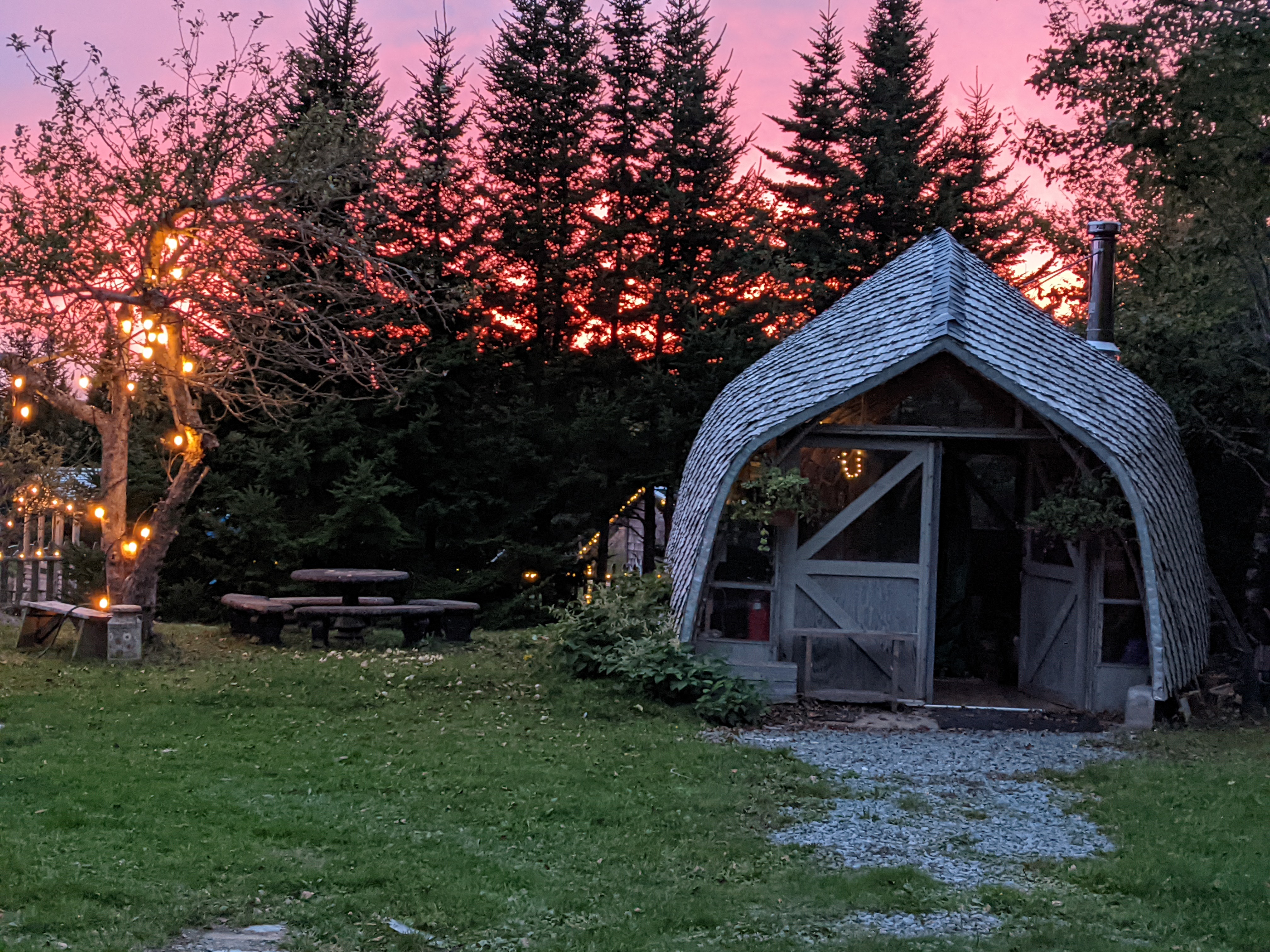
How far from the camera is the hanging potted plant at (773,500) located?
33.4 feet

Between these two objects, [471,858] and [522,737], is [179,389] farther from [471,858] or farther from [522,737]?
[471,858]

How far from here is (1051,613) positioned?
37.0ft

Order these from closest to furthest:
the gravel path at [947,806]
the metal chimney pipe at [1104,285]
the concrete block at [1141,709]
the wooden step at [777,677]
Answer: the gravel path at [947,806] → the concrete block at [1141,709] → the wooden step at [777,677] → the metal chimney pipe at [1104,285]

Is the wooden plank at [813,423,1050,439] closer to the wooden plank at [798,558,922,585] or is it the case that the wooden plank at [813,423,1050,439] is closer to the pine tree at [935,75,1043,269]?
the wooden plank at [798,558,922,585]

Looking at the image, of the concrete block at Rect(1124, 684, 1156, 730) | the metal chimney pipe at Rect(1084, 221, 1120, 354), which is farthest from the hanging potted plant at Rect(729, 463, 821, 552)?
the metal chimney pipe at Rect(1084, 221, 1120, 354)

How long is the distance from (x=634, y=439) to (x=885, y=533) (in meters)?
9.53

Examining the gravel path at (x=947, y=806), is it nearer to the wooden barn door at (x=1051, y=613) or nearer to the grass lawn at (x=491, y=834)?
the grass lawn at (x=491, y=834)

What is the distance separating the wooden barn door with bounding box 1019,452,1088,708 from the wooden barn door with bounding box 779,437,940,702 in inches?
52.0

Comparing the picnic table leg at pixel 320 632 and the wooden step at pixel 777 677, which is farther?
the picnic table leg at pixel 320 632

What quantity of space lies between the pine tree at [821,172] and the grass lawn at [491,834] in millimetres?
13672

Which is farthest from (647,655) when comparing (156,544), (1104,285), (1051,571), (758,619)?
(1104,285)

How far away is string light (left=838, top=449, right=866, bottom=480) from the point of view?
35.0ft

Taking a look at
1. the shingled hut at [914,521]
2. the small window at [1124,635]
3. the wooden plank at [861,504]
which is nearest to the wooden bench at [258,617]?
the shingled hut at [914,521]

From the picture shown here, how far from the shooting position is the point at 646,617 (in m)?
11.2
